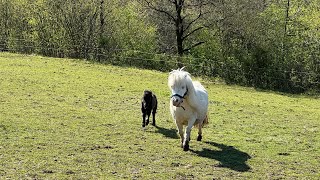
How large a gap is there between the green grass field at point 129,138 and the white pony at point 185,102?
0.60 m

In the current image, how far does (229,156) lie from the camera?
31.6ft

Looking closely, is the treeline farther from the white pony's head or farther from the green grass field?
the white pony's head

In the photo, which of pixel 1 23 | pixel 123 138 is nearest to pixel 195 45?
pixel 1 23

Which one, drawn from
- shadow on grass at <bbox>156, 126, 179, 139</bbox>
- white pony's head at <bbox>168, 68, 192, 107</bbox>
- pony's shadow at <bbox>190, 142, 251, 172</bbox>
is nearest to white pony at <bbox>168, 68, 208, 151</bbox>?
white pony's head at <bbox>168, 68, 192, 107</bbox>

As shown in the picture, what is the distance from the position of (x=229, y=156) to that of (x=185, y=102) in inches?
→ 60.7

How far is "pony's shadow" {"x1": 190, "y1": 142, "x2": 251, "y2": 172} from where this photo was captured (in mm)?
8805

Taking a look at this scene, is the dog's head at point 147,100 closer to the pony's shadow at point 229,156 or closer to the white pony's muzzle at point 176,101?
the pony's shadow at point 229,156

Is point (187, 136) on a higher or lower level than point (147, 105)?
lower

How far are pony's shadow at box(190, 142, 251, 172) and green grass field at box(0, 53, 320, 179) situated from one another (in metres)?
0.02

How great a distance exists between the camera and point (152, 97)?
12.9 meters

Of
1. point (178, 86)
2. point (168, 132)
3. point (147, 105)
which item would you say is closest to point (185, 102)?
point (178, 86)

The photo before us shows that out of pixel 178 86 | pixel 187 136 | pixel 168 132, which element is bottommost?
pixel 168 132

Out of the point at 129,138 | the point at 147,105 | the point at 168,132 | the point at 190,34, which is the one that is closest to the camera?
the point at 129,138

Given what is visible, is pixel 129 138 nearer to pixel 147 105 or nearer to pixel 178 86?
pixel 147 105
